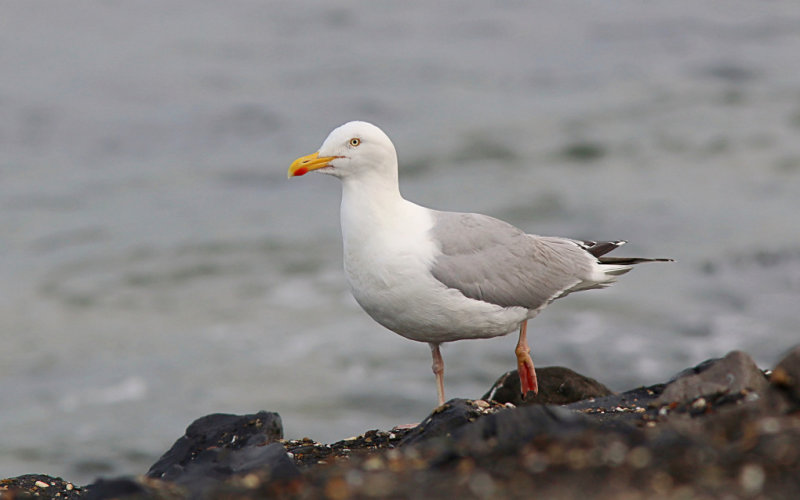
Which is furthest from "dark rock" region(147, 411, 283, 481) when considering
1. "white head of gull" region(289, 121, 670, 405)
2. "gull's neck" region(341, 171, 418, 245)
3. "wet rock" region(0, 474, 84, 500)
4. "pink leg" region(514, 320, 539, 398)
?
"pink leg" region(514, 320, 539, 398)

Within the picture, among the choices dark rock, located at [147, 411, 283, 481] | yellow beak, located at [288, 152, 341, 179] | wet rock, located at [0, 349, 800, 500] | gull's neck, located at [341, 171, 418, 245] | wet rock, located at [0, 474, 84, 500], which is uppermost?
yellow beak, located at [288, 152, 341, 179]

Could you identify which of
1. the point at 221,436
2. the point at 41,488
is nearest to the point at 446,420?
the point at 221,436

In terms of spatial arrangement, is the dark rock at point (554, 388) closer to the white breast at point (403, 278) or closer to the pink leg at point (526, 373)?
the pink leg at point (526, 373)

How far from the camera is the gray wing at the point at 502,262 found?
7488mm

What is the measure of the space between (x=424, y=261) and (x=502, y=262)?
2.69ft

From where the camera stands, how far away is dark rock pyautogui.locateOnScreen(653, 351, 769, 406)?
581 centimetres

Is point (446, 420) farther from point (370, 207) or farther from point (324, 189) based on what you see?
point (324, 189)


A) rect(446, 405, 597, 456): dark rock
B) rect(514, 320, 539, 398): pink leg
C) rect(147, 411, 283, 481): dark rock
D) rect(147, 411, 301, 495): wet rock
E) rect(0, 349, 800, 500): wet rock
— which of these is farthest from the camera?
rect(514, 320, 539, 398): pink leg

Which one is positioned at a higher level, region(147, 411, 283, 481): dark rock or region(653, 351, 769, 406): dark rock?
region(147, 411, 283, 481): dark rock

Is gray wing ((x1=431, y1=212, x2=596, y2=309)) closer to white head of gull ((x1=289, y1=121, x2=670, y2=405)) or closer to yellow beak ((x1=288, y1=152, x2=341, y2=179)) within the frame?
white head of gull ((x1=289, y1=121, x2=670, y2=405))

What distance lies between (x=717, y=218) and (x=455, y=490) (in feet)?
41.9

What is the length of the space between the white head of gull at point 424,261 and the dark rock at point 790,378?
2.81m

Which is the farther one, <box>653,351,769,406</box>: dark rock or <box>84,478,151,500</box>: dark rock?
<box>653,351,769,406</box>: dark rock

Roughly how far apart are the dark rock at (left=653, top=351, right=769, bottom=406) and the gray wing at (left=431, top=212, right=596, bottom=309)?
192 cm
